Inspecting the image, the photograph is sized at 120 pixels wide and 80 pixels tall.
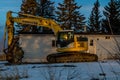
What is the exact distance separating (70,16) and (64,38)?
3628 cm

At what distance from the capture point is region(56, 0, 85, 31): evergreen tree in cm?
6728

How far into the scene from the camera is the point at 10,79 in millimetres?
6504

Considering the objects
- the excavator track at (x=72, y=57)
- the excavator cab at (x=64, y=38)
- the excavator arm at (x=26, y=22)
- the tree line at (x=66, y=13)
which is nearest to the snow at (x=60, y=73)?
the excavator track at (x=72, y=57)

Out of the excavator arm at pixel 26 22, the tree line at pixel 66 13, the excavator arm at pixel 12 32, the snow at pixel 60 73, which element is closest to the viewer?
the snow at pixel 60 73

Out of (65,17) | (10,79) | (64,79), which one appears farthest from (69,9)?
(10,79)

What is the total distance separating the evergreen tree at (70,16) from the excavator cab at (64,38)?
113 ft

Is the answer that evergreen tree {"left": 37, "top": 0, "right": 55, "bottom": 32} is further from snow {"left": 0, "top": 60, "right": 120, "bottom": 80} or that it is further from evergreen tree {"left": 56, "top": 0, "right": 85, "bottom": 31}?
snow {"left": 0, "top": 60, "right": 120, "bottom": 80}

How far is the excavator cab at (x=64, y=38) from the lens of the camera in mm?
31766

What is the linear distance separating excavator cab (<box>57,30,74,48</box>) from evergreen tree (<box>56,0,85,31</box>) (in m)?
34.5

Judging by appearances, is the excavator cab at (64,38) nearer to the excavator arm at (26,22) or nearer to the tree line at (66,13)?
the excavator arm at (26,22)

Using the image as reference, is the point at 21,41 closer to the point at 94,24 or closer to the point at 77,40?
the point at 77,40

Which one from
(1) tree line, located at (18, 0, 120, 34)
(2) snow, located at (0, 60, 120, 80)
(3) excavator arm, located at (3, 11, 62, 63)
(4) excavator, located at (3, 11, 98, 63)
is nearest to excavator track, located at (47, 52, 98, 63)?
(4) excavator, located at (3, 11, 98, 63)

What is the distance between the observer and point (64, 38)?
104 ft

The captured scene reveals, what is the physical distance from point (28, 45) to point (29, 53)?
3.31 feet
